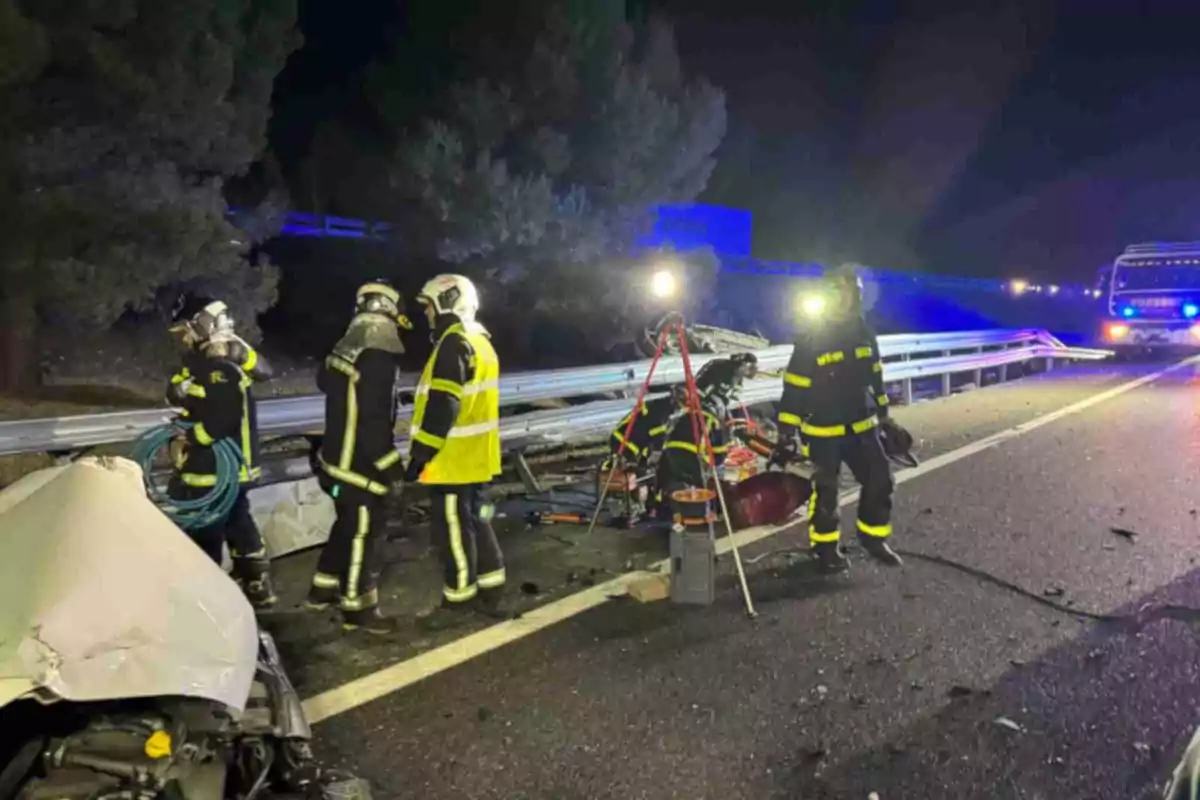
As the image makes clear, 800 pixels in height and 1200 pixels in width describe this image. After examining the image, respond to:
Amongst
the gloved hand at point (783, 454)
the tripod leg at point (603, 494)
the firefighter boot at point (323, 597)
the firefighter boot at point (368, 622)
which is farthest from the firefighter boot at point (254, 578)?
the gloved hand at point (783, 454)

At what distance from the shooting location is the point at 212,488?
213 inches

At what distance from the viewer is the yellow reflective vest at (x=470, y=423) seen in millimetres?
5203

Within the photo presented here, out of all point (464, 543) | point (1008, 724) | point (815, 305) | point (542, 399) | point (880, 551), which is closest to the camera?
point (1008, 724)

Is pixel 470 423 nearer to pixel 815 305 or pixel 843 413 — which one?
pixel 843 413

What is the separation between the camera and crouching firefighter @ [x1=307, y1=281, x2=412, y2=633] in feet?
16.9

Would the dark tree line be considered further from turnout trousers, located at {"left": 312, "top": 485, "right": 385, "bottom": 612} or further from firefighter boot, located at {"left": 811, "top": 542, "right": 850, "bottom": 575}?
firefighter boot, located at {"left": 811, "top": 542, "right": 850, "bottom": 575}

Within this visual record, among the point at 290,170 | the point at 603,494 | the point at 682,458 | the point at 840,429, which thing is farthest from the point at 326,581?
the point at 290,170

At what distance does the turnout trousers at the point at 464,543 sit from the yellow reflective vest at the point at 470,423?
84 millimetres

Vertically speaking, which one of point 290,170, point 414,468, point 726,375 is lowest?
point 414,468

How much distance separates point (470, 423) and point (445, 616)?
99cm

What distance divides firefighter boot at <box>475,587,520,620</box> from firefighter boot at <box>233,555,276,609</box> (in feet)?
3.65

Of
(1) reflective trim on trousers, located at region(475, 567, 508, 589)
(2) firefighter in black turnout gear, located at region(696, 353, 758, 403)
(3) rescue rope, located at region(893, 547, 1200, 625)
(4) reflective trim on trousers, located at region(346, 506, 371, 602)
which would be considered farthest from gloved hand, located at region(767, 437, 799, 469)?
(4) reflective trim on trousers, located at region(346, 506, 371, 602)

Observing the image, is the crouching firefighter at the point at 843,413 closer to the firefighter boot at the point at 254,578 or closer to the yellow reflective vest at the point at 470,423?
the yellow reflective vest at the point at 470,423

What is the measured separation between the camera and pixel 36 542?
2809 mm
